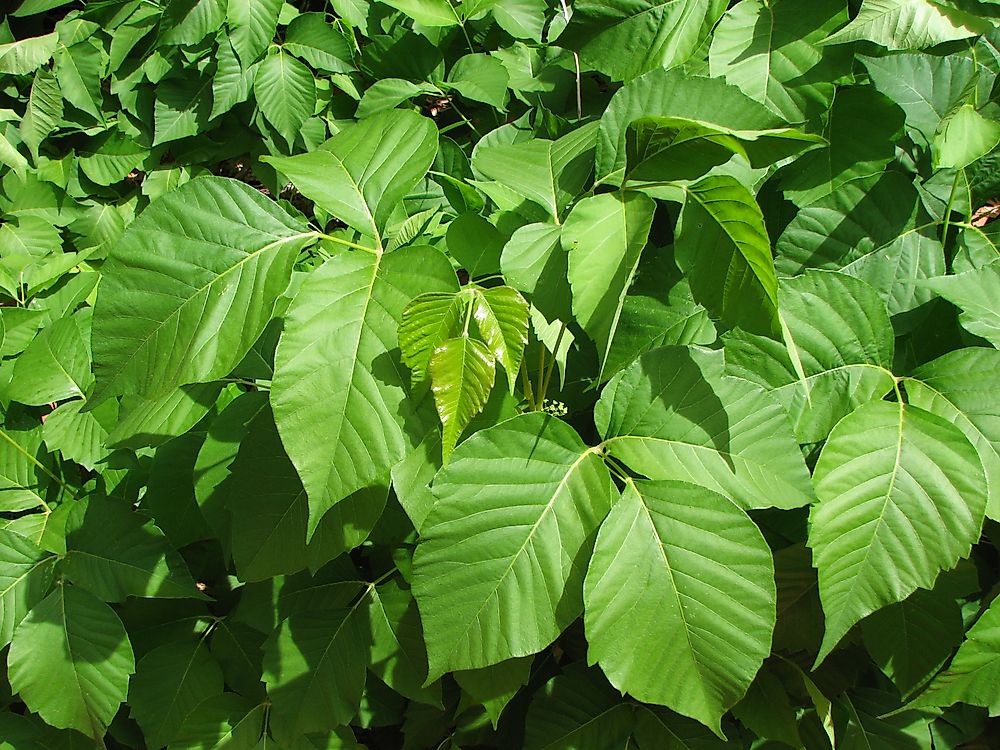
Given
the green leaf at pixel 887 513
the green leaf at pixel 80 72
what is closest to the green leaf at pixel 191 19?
the green leaf at pixel 80 72

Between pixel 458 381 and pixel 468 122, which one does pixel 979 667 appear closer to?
pixel 458 381

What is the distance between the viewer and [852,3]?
129 centimetres

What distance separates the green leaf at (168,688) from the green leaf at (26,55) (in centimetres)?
207

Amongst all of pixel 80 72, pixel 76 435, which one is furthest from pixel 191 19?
pixel 76 435

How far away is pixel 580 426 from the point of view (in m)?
1.25

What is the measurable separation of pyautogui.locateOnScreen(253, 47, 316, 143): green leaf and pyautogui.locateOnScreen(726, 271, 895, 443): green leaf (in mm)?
1655

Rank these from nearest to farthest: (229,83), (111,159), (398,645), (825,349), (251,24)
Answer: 1. (825,349)
2. (398,645)
3. (251,24)
4. (229,83)
5. (111,159)

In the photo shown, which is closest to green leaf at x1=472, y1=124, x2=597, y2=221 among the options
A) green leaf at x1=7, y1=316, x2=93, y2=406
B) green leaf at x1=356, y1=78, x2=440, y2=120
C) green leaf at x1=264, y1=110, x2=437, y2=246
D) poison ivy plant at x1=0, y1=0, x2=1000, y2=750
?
poison ivy plant at x1=0, y1=0, x2=1000, y2=750

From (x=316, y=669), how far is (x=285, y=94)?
5.52 ft

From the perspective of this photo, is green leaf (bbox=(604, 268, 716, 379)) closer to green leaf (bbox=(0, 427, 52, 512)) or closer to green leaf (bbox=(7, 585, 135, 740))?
green leaf (bbox=(7, 585, 135, 740))

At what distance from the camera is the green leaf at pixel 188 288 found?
0.86 m

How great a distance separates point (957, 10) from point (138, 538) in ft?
5.54

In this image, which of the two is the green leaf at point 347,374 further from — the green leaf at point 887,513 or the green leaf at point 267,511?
the green leaf at point 887,513

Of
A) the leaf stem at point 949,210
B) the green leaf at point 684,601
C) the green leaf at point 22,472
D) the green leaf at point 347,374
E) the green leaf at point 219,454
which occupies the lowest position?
the green leaf at point 22,472
